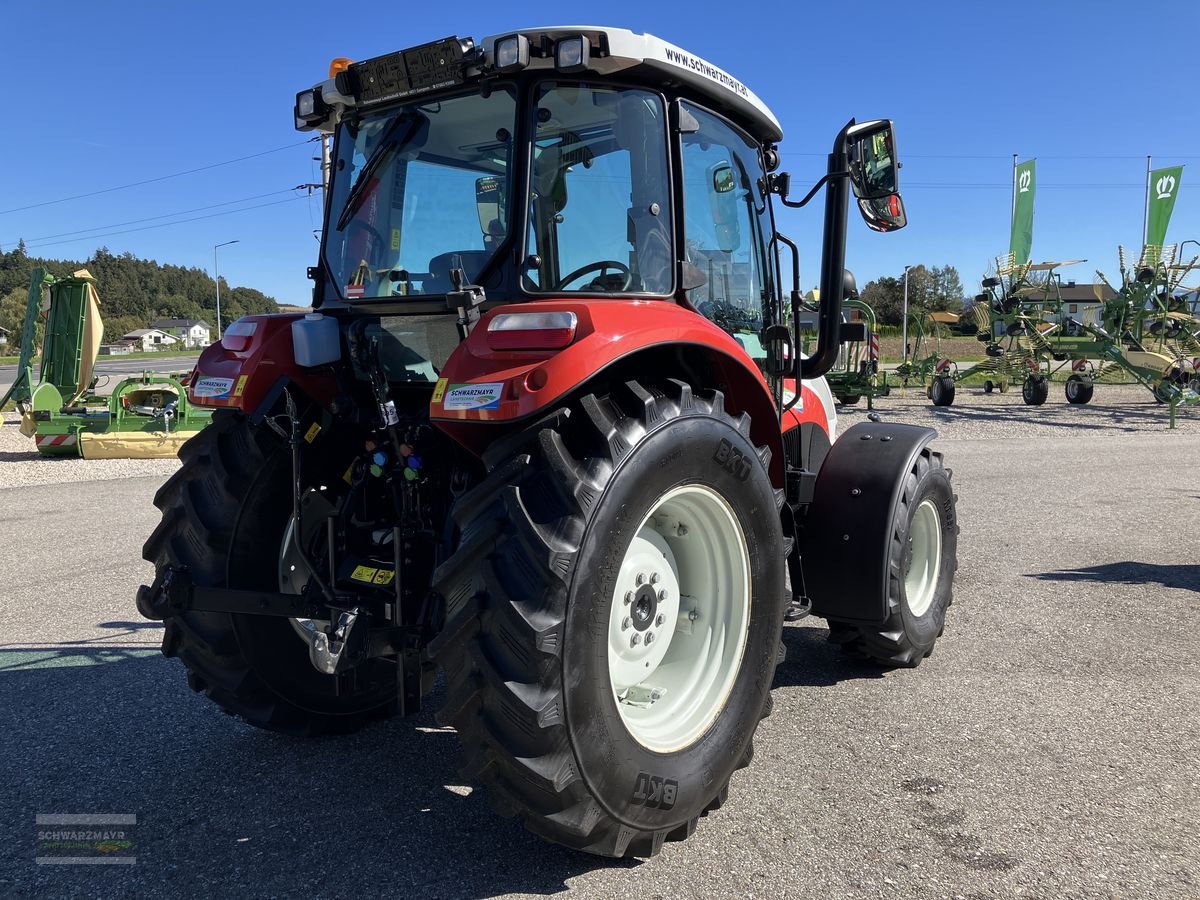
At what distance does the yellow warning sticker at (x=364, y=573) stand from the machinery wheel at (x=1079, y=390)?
22.3m

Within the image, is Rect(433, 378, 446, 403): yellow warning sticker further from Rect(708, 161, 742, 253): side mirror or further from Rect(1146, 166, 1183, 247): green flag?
Rect(1146, 166, 1183, 247): green flag

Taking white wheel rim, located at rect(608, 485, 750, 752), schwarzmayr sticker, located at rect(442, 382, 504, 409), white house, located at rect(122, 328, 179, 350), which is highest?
white house, located at rect(122, 328, 179, 350)

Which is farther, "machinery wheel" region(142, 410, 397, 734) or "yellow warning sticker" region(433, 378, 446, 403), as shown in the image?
"machinery wheel" region(142, 410, 397, 734)

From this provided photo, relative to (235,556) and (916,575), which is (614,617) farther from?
(916,575)

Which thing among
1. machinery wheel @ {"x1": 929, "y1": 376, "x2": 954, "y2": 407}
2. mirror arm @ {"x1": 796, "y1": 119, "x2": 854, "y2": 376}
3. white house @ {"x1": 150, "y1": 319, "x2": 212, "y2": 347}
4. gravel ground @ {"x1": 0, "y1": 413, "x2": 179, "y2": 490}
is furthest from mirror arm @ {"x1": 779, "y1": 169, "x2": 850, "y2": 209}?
white house @ {"x1": 150, "y1": 319, "x2": 212, "y2": 347}

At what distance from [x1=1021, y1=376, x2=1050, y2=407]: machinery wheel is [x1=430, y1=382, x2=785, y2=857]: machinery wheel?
67.6 feet

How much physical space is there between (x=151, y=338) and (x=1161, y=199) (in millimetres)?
110507

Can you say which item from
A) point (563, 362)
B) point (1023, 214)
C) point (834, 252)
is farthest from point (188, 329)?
point (563, 362)

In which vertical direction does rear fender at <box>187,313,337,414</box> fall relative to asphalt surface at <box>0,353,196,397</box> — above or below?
above

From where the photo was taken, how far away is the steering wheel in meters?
2.87

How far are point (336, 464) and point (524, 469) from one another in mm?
1313

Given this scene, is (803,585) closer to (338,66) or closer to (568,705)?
(568,705)

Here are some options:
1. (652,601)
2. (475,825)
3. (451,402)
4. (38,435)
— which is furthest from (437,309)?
(38,435)

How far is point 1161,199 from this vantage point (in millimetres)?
22828
